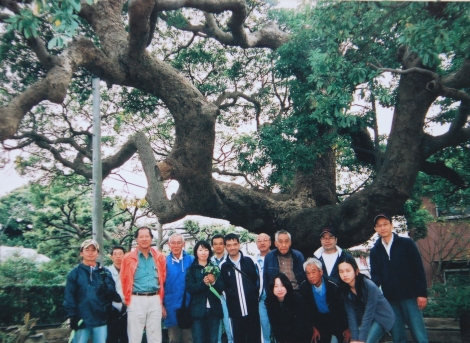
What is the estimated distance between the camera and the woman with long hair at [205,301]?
5.19m

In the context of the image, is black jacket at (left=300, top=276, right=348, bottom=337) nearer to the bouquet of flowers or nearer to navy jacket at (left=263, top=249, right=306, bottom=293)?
navy jacket at (left=263, top=249, right=306, bottom=293)

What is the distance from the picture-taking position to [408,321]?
4.58m

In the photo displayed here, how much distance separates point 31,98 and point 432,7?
18.0 feet

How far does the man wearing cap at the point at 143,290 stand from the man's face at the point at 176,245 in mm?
280

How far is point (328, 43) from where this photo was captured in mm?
5945

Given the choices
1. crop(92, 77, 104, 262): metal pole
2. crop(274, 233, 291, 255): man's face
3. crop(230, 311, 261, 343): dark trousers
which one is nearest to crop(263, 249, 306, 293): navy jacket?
crop(274, 233, 291, 255): man's face

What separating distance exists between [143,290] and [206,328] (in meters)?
0.94

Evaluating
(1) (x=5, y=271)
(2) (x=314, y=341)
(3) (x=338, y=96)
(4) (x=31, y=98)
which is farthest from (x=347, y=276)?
(1) (x=5, y=271)

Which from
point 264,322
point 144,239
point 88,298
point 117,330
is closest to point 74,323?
point 88,298

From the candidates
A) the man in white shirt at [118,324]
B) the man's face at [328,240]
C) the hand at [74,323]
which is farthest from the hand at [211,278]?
the hand at [74,323]

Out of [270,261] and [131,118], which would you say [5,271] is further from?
[270,261]

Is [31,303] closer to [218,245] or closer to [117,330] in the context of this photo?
[117,330]

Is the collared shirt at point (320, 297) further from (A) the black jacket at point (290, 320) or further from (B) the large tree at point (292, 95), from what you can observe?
(B) the large tree at point (292, 95)

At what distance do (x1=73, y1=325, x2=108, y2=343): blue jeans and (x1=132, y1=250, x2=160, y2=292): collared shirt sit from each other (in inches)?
23.2
